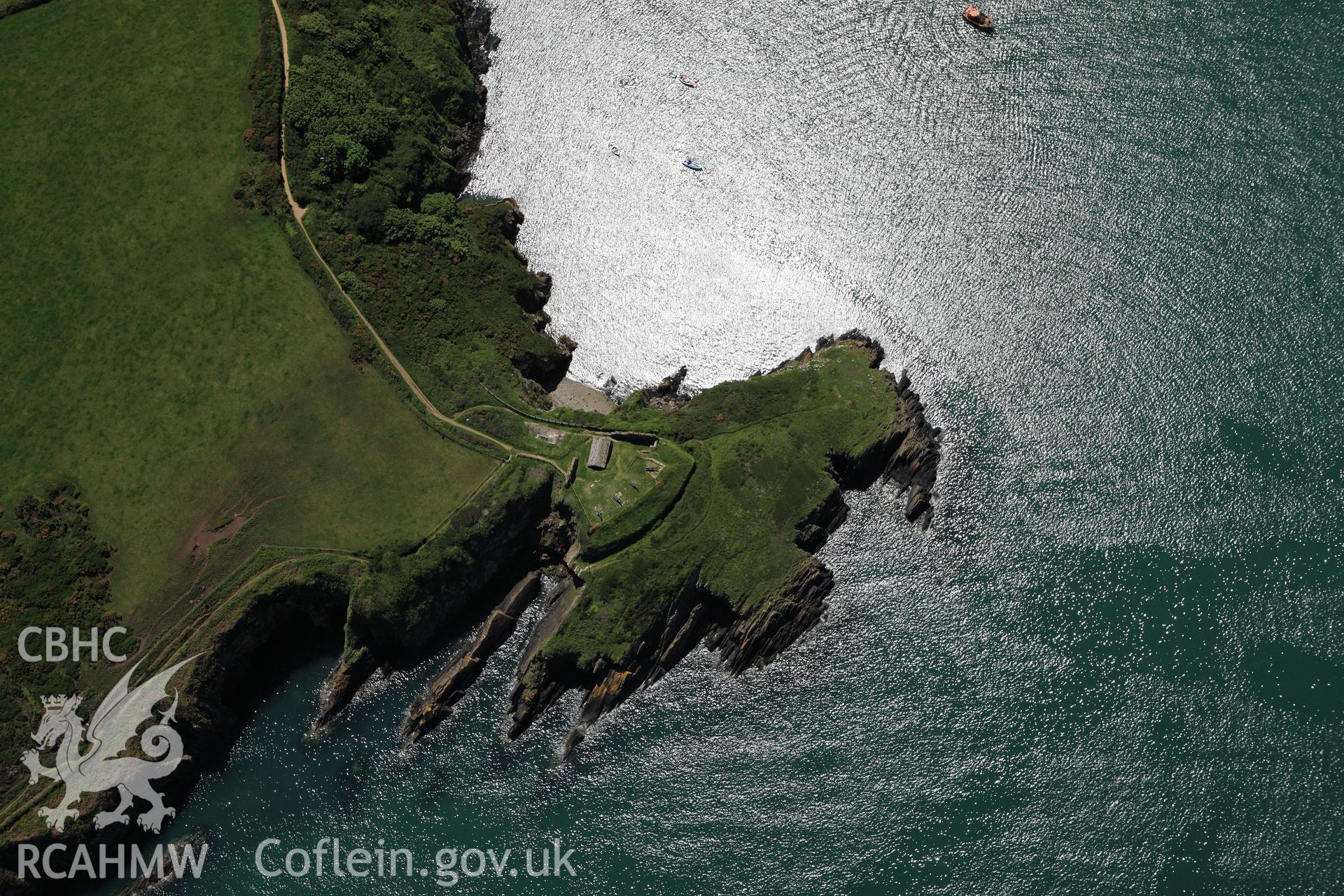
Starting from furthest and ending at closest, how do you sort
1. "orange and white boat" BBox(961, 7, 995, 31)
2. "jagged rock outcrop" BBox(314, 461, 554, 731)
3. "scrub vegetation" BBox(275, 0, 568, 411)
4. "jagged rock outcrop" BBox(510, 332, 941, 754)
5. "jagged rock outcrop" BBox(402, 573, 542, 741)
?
"orange and white boat" BBox(961, 7, 995, 31) < "scrub vegetation" BBox(275, 0, 568, 411) < "jagged rock outcrop" BBox(402, 573, 542, 741) < "jagged rock outcrop" BBox(510, 332, 941, 754) < "jagged rock outcrop" BBox(314, 461, 554, 731)

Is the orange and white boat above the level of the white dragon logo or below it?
above

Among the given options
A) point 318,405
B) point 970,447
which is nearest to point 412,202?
point 318,405

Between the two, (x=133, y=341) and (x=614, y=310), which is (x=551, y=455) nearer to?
(x=614, y=310)

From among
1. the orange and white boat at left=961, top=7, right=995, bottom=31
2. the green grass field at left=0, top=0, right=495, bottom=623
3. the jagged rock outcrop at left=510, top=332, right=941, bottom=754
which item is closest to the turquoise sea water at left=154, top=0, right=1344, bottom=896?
the jagged rock outcrop at left=510, top=332, right=941, bottom=754

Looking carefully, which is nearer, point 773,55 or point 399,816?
point 399,816

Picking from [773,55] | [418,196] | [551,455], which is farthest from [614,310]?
[773,55]

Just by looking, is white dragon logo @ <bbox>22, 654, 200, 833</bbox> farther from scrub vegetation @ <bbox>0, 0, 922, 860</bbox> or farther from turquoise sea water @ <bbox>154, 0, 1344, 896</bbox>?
turquoise sea water @ <bbox>154, 0, 1344, 896</bbox>

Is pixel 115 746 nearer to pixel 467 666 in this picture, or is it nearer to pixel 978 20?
pixel 467 666

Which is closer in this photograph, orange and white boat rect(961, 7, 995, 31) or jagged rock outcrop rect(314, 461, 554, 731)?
jagged rock outcrop rect(314, 461, 554, 731)
